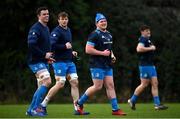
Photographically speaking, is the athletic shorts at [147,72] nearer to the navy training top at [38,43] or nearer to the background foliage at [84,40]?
the navy training top at [38,43]

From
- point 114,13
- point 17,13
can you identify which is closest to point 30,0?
point 17,13

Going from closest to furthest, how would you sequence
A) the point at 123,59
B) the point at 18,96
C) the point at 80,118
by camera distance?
the point at 80,118 < the point at 18,96 < the point at 123,59

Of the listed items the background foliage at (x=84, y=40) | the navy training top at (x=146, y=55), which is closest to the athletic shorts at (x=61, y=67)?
the navy training top at (x=146, y=55)

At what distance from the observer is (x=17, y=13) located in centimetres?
2720

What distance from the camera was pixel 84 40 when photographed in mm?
28766

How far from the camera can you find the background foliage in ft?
88.5

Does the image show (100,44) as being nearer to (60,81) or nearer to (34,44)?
(60,81)

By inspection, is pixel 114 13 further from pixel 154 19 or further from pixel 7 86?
pixel 7 86

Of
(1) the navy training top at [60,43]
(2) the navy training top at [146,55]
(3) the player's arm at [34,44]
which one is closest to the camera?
(3) the player's arm at [34,44]

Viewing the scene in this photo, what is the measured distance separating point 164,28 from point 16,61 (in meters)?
6.61

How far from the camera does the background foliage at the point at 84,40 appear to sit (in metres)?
27.0

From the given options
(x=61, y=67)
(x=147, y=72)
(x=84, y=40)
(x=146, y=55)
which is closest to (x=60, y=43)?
(x=61, y=67)

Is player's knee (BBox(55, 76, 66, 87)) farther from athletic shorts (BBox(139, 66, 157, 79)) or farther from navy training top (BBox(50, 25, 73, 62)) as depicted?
athletic shorts (BBox(139, 66, 157, 79))

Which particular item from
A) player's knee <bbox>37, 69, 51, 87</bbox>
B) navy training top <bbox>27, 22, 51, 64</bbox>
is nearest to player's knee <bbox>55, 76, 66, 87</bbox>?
player's knee <bbox>37, 69, 51, 87</bbox>
